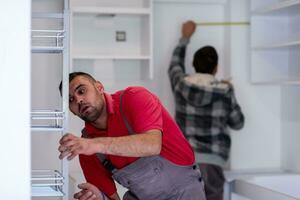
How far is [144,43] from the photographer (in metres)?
4.52

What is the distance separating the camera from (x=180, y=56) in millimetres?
4520

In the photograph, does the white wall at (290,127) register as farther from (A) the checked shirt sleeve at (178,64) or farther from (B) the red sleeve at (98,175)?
(B) the red sleeve at (98,175)

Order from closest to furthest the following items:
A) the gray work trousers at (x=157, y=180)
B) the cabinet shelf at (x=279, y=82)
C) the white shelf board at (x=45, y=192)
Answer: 1. the white shelf board at (x=45, y=192)
2. the gray work trousers at (x=157, y=180)
3. the cabinet shelf at (x=279, y=82)

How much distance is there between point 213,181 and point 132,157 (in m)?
1.76

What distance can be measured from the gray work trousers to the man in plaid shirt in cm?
157

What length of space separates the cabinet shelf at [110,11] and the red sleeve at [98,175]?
1.74m

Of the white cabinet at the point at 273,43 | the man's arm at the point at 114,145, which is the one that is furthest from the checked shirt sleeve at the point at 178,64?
the man's arm at the point at 114,145

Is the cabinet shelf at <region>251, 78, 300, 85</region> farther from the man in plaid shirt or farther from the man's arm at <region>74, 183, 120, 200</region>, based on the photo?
the man's arm at <region>74, 183, 120, 200</region>

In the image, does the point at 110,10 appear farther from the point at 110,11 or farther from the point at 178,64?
the point at 178,64

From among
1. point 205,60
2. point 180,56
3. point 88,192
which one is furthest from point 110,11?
point 88,192

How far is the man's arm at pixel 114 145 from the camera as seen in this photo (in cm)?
208
